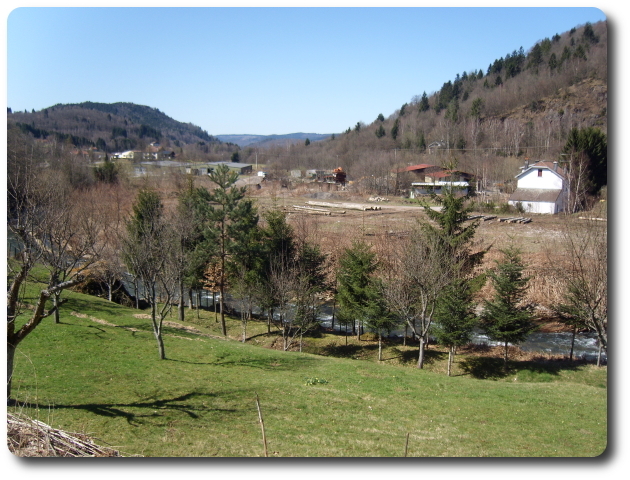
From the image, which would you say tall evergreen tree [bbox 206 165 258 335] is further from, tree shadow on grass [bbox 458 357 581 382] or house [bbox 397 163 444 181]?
house [bbox 397 163 444 181]

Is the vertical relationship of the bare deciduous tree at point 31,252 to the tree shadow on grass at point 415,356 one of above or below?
above

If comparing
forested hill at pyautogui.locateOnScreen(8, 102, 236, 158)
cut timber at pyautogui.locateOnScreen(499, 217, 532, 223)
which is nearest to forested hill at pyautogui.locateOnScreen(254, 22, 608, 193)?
cut timber at pyautogui.locateOnScreen(499, 217, 532, 223)

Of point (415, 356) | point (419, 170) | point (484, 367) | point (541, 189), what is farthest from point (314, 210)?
point (484, 367)

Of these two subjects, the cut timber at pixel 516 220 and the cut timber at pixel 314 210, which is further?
the cut timber at pixel 314 210

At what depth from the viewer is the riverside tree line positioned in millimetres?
14156

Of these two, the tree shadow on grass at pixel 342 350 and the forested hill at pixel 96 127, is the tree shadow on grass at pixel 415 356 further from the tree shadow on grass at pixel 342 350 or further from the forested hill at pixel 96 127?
the forested hill at pixel 96 127

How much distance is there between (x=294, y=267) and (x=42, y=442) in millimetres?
16061

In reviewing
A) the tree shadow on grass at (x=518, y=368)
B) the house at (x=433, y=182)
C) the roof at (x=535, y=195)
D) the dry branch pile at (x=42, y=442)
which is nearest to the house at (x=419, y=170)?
the house at (x=433, y=182)

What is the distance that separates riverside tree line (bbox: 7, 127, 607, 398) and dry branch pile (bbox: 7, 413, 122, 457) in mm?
4716

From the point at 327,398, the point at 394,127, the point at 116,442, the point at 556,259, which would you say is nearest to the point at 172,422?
the point at 116,442

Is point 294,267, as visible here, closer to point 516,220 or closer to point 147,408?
point 147,408

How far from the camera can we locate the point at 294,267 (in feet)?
71.8

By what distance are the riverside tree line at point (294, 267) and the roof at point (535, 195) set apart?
914 inches

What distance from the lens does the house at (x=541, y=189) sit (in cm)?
4091
